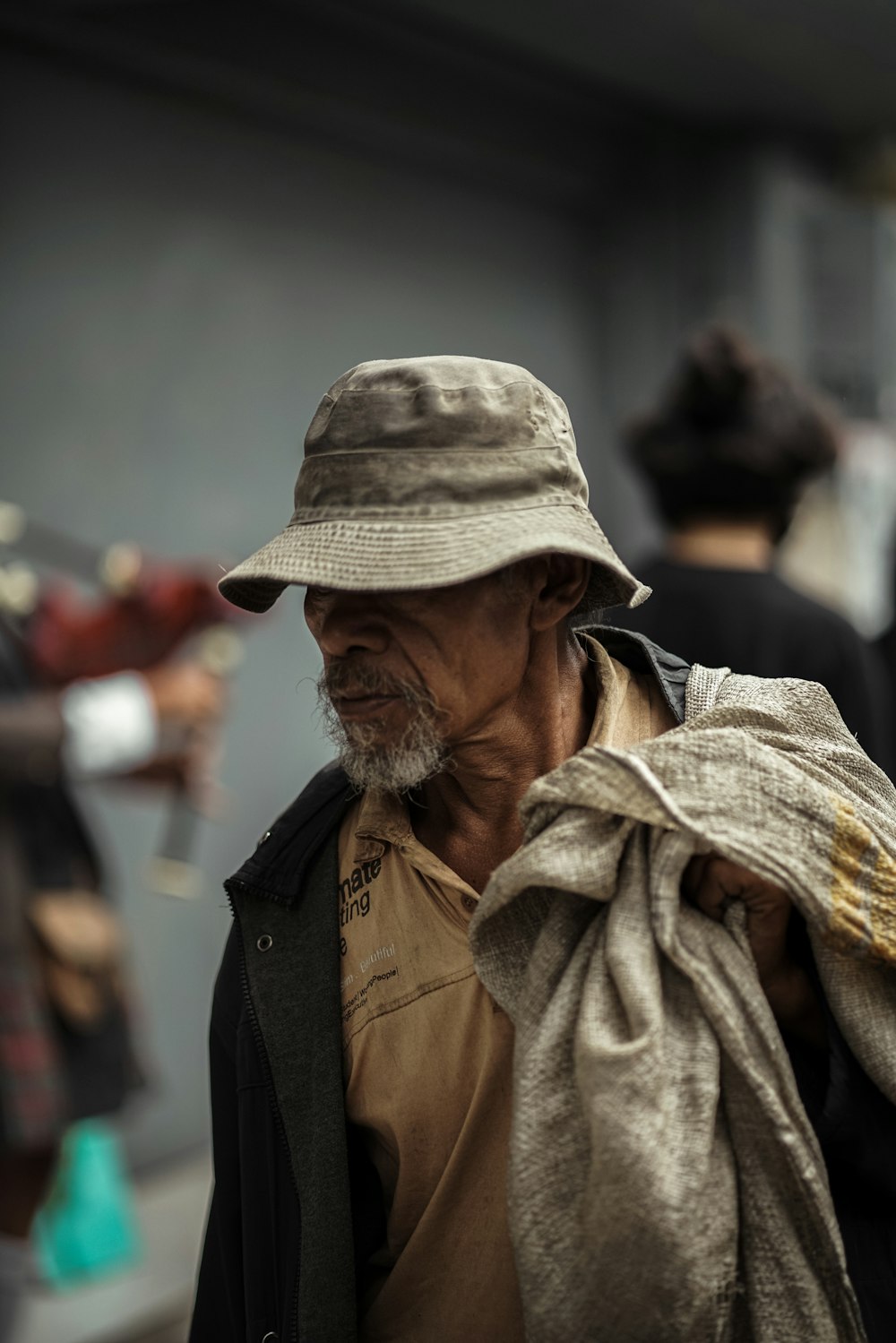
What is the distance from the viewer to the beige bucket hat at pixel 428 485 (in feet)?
4.36

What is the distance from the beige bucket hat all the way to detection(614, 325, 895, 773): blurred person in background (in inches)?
39.9

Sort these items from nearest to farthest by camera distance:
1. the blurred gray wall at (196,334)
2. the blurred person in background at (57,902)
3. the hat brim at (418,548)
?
1. the hat brim at (418,548)
2. the blurred person in background at (57,902)
3. the blurred gray wall at (196,334)

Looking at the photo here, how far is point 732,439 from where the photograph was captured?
2707 millimetres

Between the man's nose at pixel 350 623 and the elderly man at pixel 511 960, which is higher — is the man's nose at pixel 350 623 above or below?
above

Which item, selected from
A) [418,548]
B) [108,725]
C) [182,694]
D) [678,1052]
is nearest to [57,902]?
[108,725]

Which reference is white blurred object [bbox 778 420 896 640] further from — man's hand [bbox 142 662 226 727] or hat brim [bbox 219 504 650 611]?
hat brim [bbox 219 504 650 611]

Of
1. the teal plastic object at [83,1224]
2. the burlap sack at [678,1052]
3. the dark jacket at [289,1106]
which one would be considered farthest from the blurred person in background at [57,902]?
the burlap sack at [678,1052]

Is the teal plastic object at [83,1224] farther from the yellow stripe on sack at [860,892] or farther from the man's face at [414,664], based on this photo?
the yellow stripe on sack at [860,892]

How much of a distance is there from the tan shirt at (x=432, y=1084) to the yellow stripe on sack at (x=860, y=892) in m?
0.31

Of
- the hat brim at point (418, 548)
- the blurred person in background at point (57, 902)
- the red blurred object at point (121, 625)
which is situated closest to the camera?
the hat brim at point (418, 548)

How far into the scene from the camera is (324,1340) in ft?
4.89

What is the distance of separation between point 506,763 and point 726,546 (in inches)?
→ 51.1

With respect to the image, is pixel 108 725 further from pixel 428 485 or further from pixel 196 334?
pixel 428 485

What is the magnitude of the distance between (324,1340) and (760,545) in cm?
174
